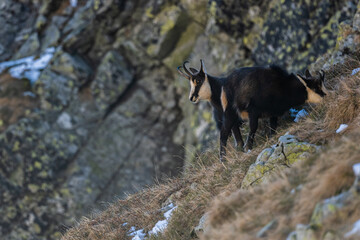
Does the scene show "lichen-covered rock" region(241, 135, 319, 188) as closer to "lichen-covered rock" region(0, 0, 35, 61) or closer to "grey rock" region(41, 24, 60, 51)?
"grey rock" region(41, 24, 60, 51)

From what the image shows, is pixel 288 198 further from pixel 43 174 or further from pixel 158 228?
pixel 43 174

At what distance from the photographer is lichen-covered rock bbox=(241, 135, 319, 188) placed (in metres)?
6.08

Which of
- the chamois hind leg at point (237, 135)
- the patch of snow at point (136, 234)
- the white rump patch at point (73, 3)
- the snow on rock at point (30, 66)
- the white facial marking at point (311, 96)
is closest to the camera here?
the patch of snow at point (136, 234)

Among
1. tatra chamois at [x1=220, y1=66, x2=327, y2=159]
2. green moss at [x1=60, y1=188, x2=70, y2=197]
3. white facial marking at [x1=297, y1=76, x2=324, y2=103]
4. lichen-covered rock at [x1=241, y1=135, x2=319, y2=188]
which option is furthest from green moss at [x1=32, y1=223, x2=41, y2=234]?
lichen-covered rock at [x1=241, y1=135, x2=319, y2=188]

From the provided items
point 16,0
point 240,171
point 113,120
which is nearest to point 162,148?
point 113,120

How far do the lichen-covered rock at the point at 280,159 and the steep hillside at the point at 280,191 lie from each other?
0.01m

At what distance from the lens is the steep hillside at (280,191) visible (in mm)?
3742

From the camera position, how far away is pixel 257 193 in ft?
15.9

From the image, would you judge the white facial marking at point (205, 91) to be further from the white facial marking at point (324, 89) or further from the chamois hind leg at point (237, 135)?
the white facial marking at point (324, 89)

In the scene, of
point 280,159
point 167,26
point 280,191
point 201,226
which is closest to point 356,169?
point 280,191

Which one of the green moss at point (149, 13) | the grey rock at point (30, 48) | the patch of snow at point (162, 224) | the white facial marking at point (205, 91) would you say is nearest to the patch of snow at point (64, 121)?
the grey rock at point (30, 48)

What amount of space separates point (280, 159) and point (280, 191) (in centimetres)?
182

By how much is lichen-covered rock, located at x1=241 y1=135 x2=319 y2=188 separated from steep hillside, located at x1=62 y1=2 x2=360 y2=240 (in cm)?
1

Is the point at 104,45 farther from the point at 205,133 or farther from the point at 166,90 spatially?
the point at 205,133
